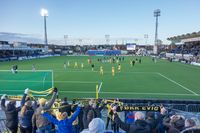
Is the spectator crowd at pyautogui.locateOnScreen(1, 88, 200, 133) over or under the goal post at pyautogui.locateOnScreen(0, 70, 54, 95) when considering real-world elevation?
over

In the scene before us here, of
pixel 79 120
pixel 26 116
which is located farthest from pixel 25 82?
pixel 26 116

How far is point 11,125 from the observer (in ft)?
23.0

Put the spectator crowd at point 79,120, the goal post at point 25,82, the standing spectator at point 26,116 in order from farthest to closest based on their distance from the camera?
the goal post at point 25,82 < the standing spectator at point 26,116 < the spectator crowd at point 79,120

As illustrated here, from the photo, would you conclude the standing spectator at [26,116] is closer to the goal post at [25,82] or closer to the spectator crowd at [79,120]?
the spectator crowd at [79,120]

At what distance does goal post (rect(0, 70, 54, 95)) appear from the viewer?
2025 cm

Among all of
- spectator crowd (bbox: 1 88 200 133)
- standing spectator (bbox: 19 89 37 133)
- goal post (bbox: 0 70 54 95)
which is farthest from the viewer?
goal post (bbox: 0 70 54 95)

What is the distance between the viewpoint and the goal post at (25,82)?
66.4 ft

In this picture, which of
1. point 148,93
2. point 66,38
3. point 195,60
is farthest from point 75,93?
point 66,38

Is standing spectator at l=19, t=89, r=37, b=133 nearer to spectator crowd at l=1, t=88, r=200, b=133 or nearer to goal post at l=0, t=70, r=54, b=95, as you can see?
spectator crowd at l=1, t=88, r=200, b=133

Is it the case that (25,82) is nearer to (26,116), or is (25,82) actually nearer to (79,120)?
(79,120)

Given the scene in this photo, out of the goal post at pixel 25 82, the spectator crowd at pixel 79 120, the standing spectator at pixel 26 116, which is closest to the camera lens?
the spectator crowd at pixel 79 120

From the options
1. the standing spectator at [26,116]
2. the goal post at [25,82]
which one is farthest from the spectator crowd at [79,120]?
the goal post at [25,82]

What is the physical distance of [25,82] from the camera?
23.6 meters

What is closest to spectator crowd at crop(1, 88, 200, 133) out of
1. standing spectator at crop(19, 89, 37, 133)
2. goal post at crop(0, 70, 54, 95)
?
standing spectator at crop(19, 89, 37, 133)
